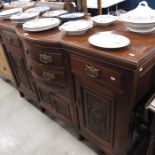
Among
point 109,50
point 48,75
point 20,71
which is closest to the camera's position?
point 109,50

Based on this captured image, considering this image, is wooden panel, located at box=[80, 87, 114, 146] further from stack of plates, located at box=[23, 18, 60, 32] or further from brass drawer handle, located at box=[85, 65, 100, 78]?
stack of plates, located at box=[23, 18, 60, 32]

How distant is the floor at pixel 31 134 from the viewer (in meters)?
1.35

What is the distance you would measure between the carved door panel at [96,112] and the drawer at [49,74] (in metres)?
0.12

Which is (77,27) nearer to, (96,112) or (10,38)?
(96,112)

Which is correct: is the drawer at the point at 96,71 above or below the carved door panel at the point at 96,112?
above

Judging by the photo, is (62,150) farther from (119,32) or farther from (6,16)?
(6,16)

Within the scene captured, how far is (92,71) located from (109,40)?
166 millimetres

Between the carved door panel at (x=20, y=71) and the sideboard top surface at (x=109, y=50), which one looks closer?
the sideboard top surface at (x=109, y=50)

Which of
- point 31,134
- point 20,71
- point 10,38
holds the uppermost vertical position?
point 10,38

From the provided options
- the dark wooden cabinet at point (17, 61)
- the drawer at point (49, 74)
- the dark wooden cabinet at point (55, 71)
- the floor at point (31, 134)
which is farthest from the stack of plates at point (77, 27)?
the floor at point (31, 134)

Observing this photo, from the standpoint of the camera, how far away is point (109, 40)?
0.84 m

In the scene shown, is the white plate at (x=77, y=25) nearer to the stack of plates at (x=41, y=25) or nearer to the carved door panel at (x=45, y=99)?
the stack of plates at (x=41, y=25)

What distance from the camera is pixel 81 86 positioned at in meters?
1.00

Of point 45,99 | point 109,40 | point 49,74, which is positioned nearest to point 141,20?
point 109,40
